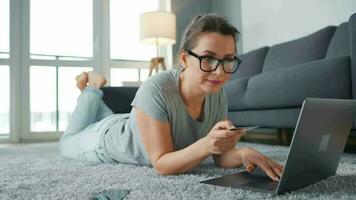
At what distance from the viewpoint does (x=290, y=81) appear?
1780 mm

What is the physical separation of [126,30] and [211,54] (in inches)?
132

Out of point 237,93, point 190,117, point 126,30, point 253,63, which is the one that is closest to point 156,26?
point 126,30

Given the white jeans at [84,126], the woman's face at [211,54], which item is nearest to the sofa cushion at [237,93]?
the white jeans at [84,126]

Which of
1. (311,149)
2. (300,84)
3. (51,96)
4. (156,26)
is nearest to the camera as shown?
(311,149)

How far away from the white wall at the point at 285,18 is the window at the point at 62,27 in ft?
5.93

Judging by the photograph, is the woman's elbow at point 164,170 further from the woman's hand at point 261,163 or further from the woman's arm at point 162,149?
the woman's hand at point 261,163

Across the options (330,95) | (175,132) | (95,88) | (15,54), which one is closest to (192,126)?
(175,132)

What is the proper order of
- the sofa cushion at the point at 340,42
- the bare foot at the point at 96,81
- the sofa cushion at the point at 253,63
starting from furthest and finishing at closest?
the sofa cushion at the point at 253,63
the sofa cushion at the point at 340,42
the bare foot at the point at 96,81

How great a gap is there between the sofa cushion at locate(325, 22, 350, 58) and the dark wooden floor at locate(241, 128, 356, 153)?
530 millimetres

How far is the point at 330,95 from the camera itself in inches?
61.2

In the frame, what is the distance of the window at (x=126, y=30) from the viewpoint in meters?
4.06

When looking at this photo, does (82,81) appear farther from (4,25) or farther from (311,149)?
(4,25)

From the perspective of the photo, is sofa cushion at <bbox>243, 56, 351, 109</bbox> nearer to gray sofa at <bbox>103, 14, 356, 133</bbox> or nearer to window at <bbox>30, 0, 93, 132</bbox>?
gray sofa at <bbox>103, 14, 356, 133</bbox>

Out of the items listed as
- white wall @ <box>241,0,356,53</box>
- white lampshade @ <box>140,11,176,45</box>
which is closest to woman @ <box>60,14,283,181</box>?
white wall @ <box>241,0,356,53</box>
